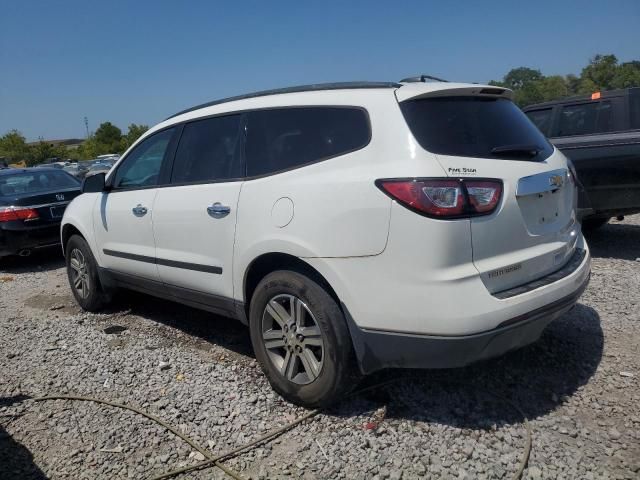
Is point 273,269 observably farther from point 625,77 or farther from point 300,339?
point 625,77

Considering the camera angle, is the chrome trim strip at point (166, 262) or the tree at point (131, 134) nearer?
the chrome trim strip at point (166, 262)

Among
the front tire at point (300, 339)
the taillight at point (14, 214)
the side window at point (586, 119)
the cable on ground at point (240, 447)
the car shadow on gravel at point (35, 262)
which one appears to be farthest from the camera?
the car shadow on gravel at point (35, 262)

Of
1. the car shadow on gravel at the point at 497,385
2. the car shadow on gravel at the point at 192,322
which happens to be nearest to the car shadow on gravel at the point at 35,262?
the car shadow on gravel at the point at 192,322

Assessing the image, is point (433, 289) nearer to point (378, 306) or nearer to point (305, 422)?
point (378, 306)

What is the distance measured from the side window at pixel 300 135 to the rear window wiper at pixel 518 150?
27.6 inches

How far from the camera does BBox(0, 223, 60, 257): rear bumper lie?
747cm

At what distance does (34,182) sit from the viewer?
28.5 ft

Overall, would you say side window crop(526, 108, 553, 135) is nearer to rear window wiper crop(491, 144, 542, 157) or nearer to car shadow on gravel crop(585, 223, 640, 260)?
car shadow on gravel crop(585, 223, 640, 260)

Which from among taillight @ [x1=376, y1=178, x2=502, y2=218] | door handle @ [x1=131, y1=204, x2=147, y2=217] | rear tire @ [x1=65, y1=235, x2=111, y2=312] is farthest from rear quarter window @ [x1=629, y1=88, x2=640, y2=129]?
rear tire @ [x1=65, y1=235, x2=111, y2=312]

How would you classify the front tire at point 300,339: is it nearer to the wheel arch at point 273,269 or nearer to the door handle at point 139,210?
the wheel arch at point 273,269

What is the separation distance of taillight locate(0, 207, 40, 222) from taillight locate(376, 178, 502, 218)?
22.1 ft

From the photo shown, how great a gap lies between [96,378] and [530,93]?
100 m

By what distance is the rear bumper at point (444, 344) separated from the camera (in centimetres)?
255

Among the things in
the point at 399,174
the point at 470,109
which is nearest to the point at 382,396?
the point at 399,174
